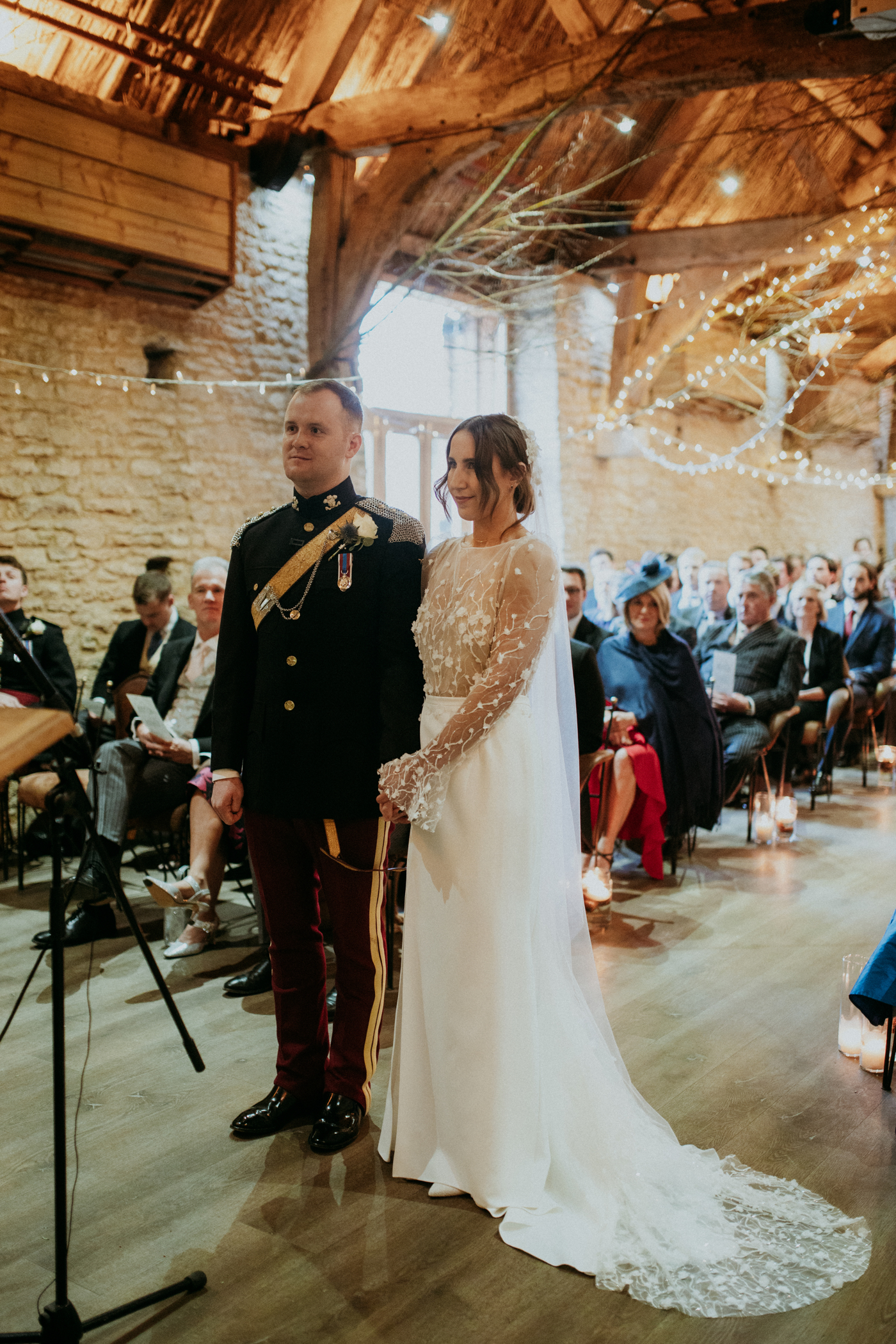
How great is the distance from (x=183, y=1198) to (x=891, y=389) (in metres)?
15.5

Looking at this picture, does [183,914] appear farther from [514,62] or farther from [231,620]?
[514,62]

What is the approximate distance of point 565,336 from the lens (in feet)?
29.9

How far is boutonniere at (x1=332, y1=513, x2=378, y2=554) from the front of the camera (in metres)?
2.41

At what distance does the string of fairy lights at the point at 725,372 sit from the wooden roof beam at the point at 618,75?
163 centimetres

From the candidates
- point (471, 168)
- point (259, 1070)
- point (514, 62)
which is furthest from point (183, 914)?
point (471, 168)

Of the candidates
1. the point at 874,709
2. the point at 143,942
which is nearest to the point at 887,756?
the point at 874,709

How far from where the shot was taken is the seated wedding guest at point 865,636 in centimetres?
761

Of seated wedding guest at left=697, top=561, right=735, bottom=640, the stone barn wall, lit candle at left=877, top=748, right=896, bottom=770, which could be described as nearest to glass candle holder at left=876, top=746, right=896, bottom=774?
lit candle at left=877, top=748, right=896, bottom=770

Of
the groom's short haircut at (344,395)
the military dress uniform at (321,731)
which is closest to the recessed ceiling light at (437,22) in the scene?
the groom's short haircut at (344,395)

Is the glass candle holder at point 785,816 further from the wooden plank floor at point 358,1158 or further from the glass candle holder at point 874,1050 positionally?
the glass candle holder at point 874,1050

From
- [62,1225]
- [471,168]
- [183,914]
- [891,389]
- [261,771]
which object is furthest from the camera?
[891,389]

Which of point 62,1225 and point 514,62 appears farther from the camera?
point 514,62

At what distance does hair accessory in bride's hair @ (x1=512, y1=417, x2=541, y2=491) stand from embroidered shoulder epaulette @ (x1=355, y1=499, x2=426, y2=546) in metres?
0.29

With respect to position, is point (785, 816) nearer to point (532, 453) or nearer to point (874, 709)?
point (874, 709)
